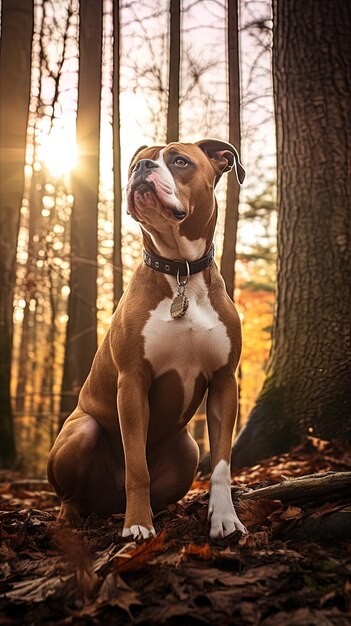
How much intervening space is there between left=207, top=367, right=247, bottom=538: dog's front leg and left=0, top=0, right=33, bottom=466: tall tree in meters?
5.00

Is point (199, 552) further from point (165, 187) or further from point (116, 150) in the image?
point (116, 150)

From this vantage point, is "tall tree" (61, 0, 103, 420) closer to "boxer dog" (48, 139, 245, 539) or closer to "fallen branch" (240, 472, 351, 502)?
"boxer dog" (48, 139, 245, 539)

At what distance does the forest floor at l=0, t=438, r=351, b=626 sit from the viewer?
2199 mm

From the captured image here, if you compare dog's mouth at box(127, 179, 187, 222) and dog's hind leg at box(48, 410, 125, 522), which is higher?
dog's mouth at box(127, 179, 187, 222)

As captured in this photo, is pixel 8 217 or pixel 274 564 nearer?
pixel 274 564

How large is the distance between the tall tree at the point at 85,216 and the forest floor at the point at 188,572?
6.01m

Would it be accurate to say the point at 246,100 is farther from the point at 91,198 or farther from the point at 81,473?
the point at 81,473

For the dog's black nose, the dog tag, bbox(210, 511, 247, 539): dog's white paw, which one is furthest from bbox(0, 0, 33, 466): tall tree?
bbox(210, 511, 247, 539): dog's white paw

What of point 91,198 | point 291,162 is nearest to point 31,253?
point 91,198

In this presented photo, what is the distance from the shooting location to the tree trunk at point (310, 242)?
226 inches

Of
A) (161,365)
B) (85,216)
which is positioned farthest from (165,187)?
(85,216)

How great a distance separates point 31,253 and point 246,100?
493cm

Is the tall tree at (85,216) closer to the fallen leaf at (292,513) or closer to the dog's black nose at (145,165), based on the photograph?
the dog's black nose at (145,165)

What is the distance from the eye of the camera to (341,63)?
6031mm
